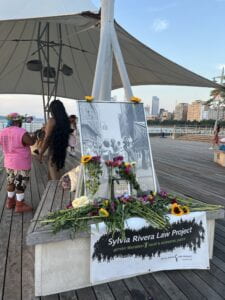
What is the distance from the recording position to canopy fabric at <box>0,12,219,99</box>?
4.56m

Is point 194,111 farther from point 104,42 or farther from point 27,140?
point 27,140

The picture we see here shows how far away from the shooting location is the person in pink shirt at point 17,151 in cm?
318

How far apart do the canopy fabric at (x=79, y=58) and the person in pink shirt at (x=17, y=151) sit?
133 centimetres

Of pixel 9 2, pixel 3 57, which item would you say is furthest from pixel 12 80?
pixel 9 2

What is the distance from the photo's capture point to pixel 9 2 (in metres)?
3.61

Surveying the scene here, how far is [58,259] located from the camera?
1909mm

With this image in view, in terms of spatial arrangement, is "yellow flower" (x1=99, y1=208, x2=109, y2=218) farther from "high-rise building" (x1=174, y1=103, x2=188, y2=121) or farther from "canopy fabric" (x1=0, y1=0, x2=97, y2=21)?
"high-rise building" (x1=174, y1=103, x2=188, y2=121)

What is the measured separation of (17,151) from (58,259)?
5.55ft

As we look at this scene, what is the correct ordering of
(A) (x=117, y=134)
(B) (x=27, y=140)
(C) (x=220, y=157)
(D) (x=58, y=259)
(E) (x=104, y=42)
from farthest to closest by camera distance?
(C) (x=220, y=157) → (B) (x=27, y=140) → (E) (x=104, y=42) → (A) (x=117, y=134) → (D) (x=58, y=259)

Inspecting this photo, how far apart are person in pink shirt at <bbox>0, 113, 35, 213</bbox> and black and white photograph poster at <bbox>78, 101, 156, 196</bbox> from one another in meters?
1.02

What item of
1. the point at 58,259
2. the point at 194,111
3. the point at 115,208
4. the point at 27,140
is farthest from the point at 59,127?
the point at 194,111

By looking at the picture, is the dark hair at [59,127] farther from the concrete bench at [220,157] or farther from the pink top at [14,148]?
the concrete bench at [220,157]

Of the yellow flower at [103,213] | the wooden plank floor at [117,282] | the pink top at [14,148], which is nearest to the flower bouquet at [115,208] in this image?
the yellow flower at [103,213]

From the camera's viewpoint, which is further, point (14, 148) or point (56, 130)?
point (56, 130)
